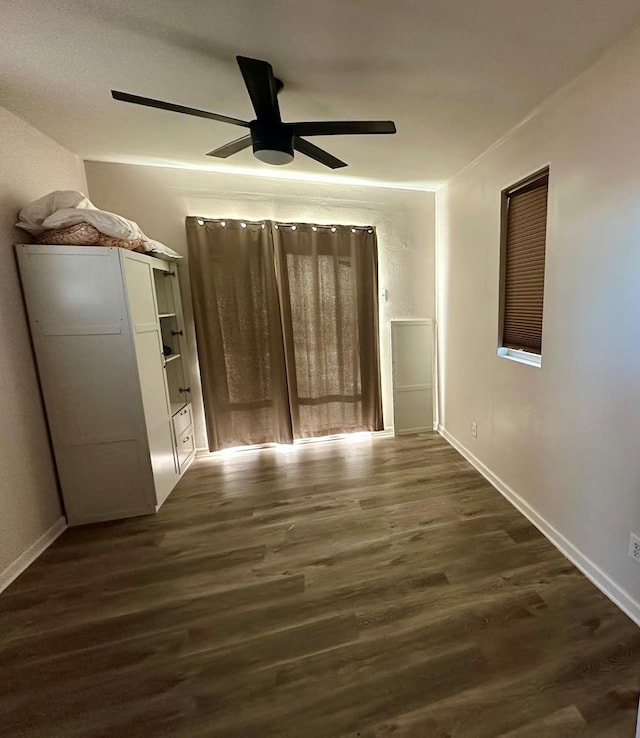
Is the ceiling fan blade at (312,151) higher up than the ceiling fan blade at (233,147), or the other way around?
the ceiling fan blade at (233,147)

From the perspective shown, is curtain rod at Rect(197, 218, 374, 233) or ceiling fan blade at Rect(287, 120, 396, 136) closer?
ceiling fan blade at Rect(287, 120, 396, 136)

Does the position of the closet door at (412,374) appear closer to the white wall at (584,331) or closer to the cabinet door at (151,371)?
the white wall at (584,331)

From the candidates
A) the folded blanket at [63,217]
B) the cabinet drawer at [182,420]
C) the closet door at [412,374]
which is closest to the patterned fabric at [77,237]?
the folded blanket at [63,217]

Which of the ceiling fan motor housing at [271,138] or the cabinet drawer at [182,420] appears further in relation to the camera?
the cabinet drawer at [182,420]

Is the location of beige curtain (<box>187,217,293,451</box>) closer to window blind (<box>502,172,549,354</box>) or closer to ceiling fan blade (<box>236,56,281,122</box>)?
ceiling fan blade (<box>236,56,281,122</box>)

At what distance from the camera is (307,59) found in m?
1.54

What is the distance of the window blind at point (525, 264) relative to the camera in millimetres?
2021

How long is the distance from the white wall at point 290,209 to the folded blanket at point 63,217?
94 centimetres

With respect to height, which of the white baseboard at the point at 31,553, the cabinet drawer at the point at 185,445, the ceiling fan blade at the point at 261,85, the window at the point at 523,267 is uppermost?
the ceiling fan blade at the point at 261,85

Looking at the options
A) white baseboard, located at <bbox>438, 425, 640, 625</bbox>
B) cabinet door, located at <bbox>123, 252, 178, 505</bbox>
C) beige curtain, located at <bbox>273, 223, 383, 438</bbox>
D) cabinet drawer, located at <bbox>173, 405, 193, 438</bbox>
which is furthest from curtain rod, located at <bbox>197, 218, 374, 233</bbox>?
white baseboard, located at <bbox>438, 425, 640, 625</bbox>

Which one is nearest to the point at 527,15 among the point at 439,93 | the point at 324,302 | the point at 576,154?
the point at 439,93

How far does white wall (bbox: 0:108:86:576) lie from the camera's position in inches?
71.9

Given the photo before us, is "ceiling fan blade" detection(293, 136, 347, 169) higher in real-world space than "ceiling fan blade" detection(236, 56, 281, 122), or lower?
lower

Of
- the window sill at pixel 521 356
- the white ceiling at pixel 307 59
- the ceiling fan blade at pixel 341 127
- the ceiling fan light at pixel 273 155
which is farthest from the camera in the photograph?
the window sill at pixel 521 356
